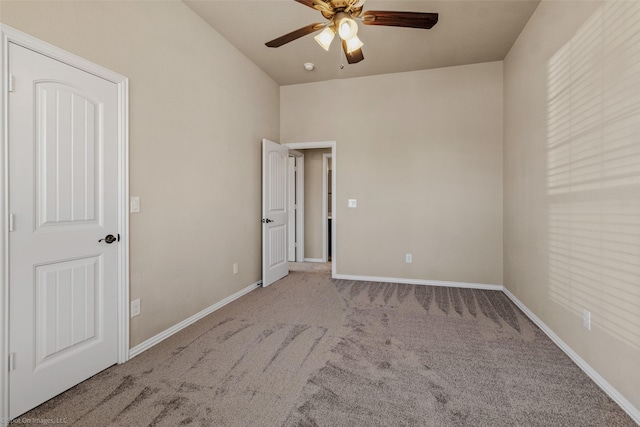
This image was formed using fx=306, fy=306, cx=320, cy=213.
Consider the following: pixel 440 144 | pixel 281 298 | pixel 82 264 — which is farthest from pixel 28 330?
pixel 440 144

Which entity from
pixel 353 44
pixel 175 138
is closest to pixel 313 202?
pixel 175 138

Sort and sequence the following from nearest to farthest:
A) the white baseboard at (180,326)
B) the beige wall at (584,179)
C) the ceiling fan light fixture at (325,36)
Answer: the beige wall at (584,179) < the ceiling fan light fixture at (325,36) < the white baseboard at (180,326)

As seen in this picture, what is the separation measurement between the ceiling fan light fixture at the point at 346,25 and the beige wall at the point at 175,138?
154cm

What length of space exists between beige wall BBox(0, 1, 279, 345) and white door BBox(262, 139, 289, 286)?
269 mm

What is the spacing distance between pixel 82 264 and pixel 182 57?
1.96 m

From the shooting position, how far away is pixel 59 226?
185 centimetres

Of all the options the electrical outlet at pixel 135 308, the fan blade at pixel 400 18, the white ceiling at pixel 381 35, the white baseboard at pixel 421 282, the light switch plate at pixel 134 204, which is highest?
the white ceiling at pixel 381 35

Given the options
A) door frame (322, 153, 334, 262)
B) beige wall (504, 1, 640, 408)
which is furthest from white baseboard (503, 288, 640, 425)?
door frame (322, 153, 334, 262)

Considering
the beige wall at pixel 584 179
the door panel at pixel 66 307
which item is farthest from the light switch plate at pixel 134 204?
the beige wall at pixel 584 179

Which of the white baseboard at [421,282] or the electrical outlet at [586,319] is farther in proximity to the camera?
the white baseboard at [421,282]

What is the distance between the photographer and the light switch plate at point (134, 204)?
2307 mm

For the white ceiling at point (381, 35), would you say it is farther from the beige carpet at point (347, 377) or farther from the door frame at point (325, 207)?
the beige carpet at point (347, 377)

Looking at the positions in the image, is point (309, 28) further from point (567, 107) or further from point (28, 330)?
point (28, 330)

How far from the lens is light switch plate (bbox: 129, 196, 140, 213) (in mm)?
2307
